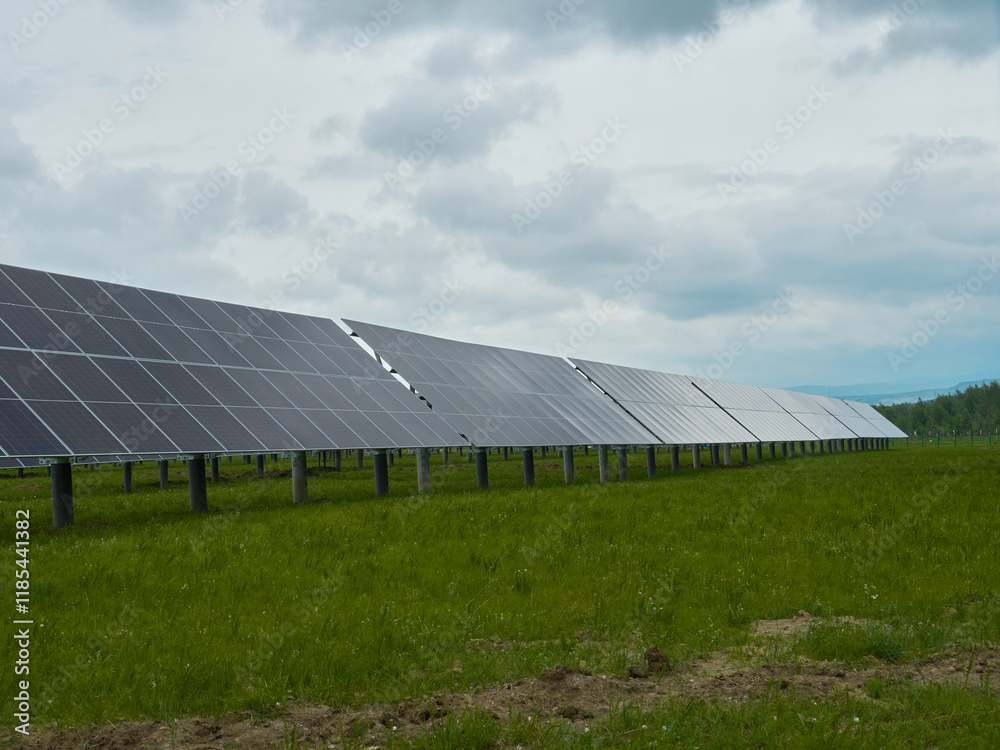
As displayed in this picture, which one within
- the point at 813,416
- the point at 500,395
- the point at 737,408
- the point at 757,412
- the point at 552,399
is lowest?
the point at 813,416

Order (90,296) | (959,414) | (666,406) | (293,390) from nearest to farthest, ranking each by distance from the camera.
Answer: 1. (90,296)
2. (293,390)
3. (666,406)
4. (959,414)

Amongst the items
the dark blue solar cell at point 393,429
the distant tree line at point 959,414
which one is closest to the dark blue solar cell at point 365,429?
the dark blue solar cell at point 393,429

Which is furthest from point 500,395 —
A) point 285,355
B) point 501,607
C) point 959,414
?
point 959,414

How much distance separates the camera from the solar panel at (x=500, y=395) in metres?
27.1

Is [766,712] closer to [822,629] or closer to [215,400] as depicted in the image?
[822,629]

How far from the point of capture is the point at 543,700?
7.18 metres

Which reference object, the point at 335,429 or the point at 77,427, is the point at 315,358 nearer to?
the point at 335,429

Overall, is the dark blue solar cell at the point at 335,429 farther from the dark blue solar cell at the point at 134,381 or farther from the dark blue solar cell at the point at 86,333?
the dark blue solar cell at the point at 86,333

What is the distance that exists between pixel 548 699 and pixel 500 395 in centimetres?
2397

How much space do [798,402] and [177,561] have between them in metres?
78.6

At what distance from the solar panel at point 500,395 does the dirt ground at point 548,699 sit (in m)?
16.7

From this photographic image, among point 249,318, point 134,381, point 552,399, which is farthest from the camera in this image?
point 552,399

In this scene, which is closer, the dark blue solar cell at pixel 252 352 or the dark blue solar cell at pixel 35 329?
the dark blue solar cell at pixel 35 329

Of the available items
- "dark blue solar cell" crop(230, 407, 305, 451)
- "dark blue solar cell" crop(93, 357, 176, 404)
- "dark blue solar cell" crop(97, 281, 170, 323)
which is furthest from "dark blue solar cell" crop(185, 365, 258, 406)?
"dark blue solar cell" crop(97, 281, 170, 323)
